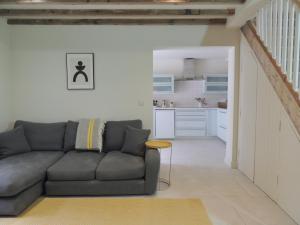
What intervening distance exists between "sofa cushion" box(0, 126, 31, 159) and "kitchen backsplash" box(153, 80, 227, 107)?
4596 millimetres

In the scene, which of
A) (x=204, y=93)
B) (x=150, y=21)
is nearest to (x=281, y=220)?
(x=150, y=21)

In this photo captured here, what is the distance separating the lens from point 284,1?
3.12m

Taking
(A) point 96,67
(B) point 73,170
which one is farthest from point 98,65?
(B) point 73,170

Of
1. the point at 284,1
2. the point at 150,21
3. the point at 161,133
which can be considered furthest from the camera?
the point at 161,133

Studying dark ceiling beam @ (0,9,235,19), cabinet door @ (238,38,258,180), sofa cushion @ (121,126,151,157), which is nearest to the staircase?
cabinet door @ (238,38,258,180)

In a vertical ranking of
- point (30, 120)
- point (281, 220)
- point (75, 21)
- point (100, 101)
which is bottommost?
point (281, 220)

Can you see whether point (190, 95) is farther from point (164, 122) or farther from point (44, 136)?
point (44, 136)

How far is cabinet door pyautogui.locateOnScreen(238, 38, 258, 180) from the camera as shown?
3.95 m

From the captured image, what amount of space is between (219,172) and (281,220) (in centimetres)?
163

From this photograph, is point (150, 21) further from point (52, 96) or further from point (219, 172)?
point (219, 172)

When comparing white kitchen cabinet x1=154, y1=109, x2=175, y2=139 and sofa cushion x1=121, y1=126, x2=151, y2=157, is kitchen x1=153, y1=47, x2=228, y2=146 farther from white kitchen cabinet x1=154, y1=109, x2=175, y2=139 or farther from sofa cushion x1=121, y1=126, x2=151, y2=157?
sofa cushion x1=121, y1=126, x2=151, y2=157

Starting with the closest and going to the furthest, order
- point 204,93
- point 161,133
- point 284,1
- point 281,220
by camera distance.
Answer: point 281,220
point 284,1
point 161,133
point 204,93

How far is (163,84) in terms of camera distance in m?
7.70

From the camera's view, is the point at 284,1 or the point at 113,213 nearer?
the point at 113,213
